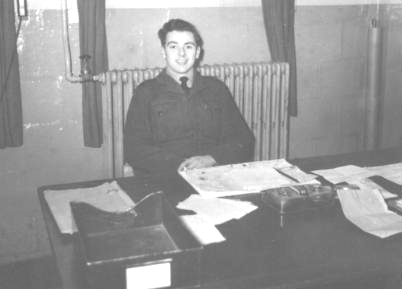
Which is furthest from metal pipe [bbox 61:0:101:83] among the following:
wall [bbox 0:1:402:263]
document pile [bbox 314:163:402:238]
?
document pile [bbox 314:163:402:238]

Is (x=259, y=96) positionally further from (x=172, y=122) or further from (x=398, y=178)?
(x=398, y=178)

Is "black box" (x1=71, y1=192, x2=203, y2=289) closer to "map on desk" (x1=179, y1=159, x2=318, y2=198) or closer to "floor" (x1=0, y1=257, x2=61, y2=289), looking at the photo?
"map on desk" (x1=179, y1=159, x2=318, y2=198)

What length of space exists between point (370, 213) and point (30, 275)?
1976 mm

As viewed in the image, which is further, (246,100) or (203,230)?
(246,100)

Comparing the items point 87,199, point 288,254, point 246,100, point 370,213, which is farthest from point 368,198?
point 246,100

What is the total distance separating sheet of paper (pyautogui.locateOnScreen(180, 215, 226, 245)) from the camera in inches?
52.5

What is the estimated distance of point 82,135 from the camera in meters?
3.01

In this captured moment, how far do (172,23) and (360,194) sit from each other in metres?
1.34

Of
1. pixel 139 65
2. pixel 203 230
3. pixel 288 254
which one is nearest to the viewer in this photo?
pixel 288 254

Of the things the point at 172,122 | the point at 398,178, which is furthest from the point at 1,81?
the point at 398,178

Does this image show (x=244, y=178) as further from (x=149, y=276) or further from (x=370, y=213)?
(x=149, y=276)

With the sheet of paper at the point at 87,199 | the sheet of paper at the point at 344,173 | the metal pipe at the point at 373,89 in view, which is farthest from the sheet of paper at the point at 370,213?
the metal pipe at the point at 373,89

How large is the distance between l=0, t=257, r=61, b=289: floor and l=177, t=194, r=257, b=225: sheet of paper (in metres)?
1.32

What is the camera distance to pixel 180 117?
2551mm
